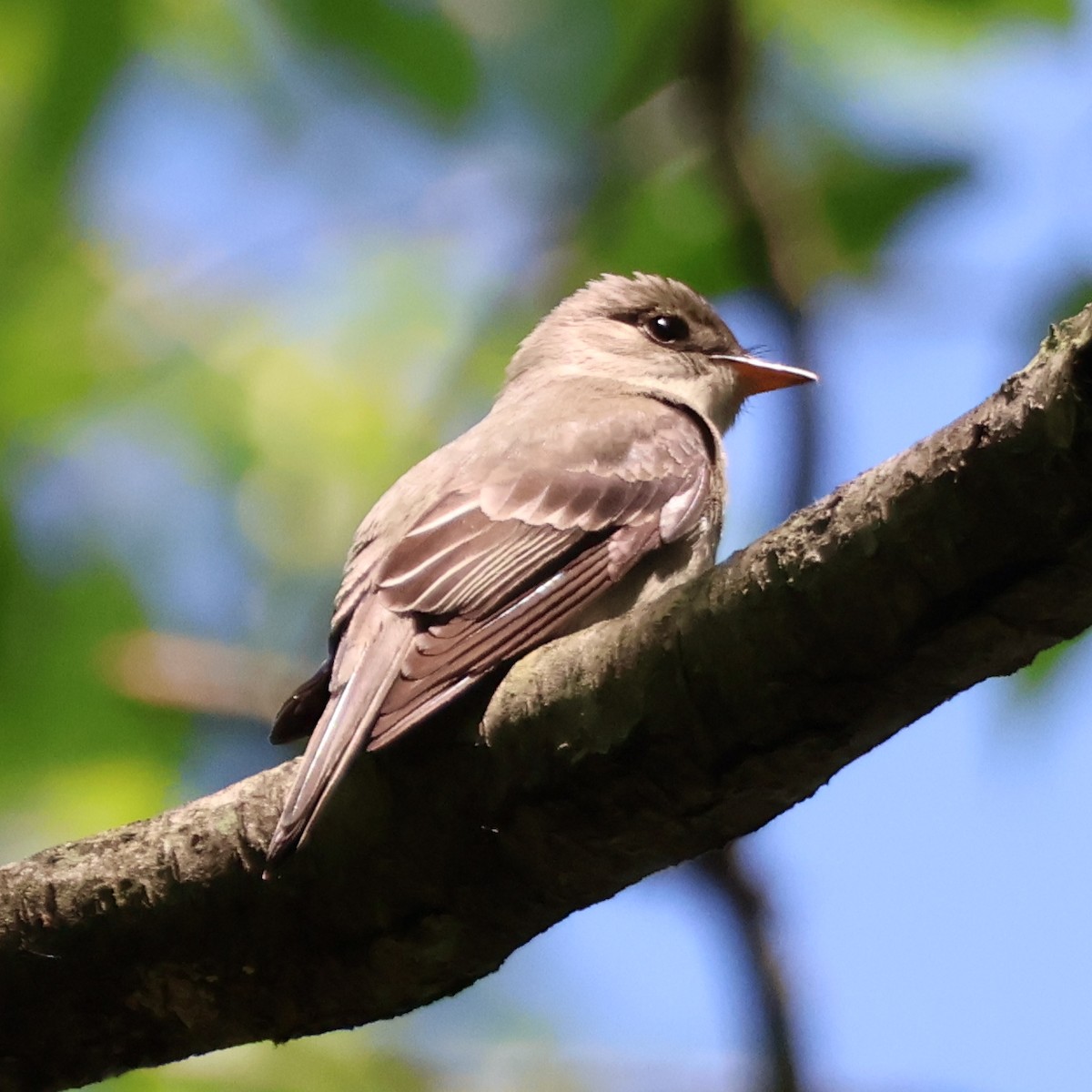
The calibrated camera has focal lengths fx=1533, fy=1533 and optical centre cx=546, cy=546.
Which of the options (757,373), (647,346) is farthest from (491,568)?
(647,346)

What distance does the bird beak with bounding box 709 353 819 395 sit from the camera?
21.2 ft

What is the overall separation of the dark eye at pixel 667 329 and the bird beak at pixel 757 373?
0.18 meters

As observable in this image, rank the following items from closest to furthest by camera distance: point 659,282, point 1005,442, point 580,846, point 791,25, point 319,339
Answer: point 1005,442 → point 580,846 → point 791,25 → point 319,339 → point 659,282

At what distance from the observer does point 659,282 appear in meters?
6.93

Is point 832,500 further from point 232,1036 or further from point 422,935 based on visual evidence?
point 232,1036

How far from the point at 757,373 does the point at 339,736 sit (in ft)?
11.8

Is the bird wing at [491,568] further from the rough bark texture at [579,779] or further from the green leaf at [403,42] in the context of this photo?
the green leaf at [403,42]

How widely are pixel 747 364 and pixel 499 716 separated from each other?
3.65 m

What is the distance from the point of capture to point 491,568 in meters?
4.48

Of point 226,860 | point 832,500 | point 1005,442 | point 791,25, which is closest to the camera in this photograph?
point 1005,442

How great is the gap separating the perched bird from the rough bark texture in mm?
196

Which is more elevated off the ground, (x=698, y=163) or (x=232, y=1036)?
(x=698, y=163)

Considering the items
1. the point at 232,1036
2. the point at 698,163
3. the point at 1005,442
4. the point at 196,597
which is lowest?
the point at 232,1036

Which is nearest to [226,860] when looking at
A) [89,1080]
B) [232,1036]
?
[232,1036]
